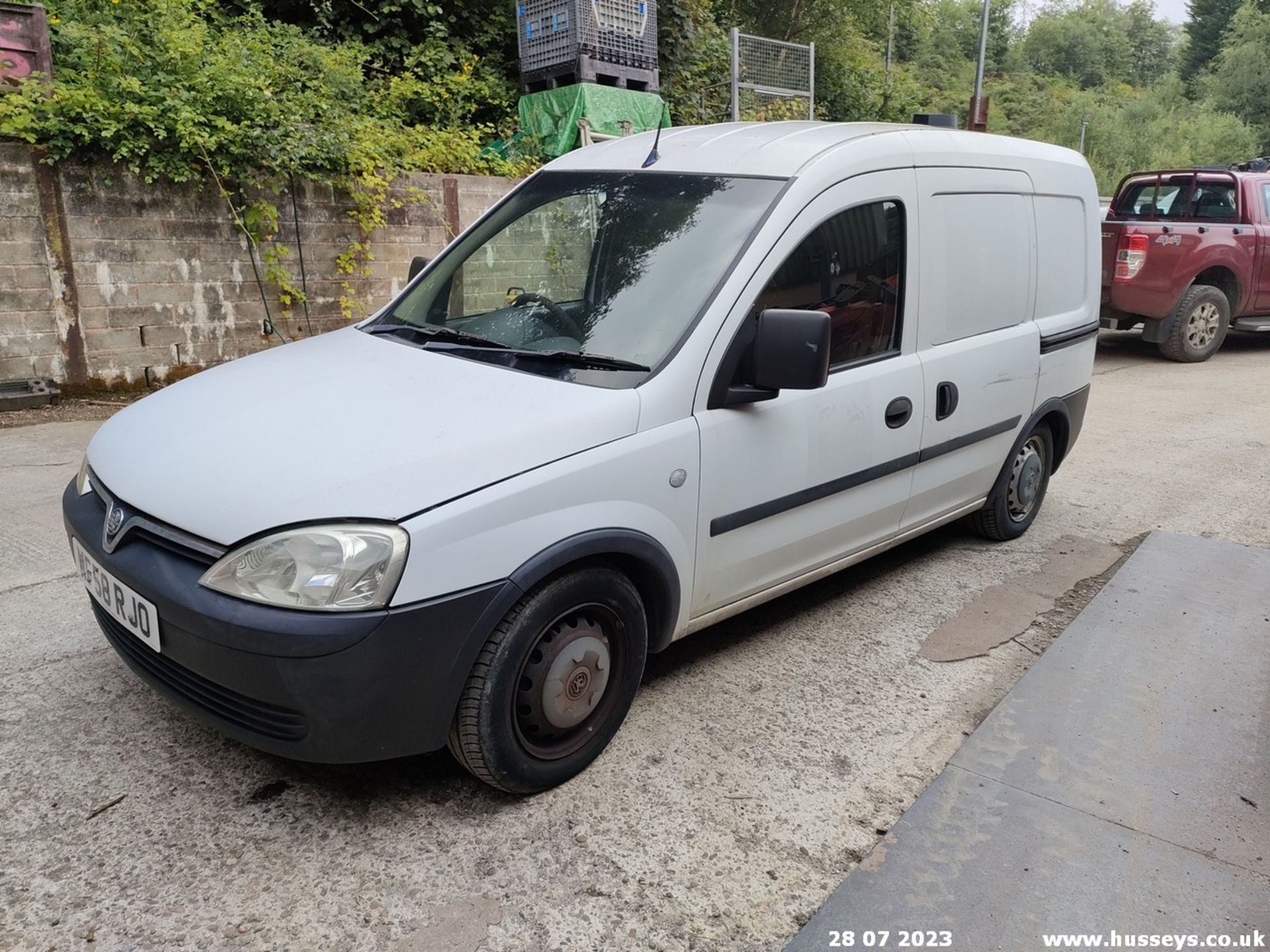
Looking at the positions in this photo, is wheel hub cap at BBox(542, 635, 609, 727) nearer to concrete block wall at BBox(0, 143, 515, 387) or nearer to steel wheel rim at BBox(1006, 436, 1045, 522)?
steel wheel rim at BBox(1006, 436, 1045, 522)

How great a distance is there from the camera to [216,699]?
97.3 inches

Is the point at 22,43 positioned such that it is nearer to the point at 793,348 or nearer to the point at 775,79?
the point at 793,348

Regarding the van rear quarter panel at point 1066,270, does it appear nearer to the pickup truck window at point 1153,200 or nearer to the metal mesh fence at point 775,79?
the pickup truck window at point 1153,200

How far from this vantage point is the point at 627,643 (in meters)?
2.88

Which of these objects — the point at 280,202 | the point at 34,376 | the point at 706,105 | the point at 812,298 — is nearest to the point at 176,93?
the point at 280,202

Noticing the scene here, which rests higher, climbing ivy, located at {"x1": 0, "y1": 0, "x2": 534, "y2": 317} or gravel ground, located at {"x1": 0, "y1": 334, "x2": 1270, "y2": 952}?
climbing ivy, located at {"x1": 0, "y1": 0, "x2": 534, "y2": 317}

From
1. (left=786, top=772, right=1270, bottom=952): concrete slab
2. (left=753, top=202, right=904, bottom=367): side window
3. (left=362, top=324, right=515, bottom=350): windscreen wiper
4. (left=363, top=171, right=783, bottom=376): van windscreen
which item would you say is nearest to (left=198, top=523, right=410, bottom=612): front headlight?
(left=363, top=171, right=783, bottom=376): van windscreen

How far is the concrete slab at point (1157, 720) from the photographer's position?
2.79 metres

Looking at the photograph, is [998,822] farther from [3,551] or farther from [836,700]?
[3,551]

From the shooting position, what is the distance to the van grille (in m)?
2.37

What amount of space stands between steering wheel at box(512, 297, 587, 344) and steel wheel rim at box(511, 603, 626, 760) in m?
0.89

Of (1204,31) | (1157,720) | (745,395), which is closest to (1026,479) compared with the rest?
(1157,720)

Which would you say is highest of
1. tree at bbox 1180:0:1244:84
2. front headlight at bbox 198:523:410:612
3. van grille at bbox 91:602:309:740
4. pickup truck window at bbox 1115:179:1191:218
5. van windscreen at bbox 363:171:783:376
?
tree at bbox 1180:0:1244:84

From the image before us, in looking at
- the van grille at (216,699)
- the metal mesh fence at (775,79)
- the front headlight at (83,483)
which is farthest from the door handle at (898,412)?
the metal mesh fence at (775,79)
